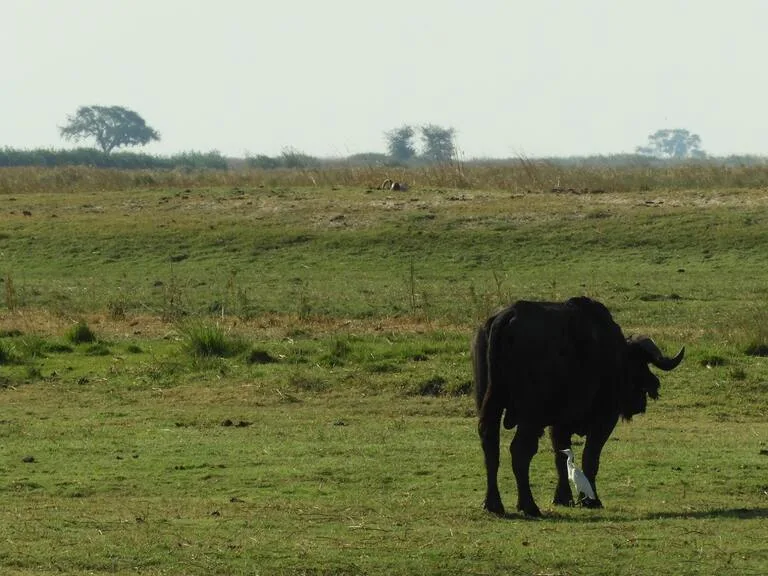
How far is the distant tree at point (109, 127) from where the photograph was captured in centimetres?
12281

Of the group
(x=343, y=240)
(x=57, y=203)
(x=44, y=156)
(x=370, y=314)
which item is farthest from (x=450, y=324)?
(x=44, y=156)

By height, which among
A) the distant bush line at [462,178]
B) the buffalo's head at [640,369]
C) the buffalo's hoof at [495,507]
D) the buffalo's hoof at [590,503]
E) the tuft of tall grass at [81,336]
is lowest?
the buffalo's hoof at [590,503]

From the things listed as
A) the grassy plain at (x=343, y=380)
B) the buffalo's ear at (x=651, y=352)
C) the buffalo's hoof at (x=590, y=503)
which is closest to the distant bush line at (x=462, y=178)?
the grassy plain at (x=343, y=380)

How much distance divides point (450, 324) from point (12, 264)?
504 inches

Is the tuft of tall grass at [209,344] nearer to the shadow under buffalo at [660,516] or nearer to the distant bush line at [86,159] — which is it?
the shadow under buffalo at [660,516]

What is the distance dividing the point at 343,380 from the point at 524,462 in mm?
7219

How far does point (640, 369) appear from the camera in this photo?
1259 centimetres

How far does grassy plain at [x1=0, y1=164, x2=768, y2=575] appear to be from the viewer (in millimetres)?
9953

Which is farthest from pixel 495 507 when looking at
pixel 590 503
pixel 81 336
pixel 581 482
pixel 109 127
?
pixel 109 127

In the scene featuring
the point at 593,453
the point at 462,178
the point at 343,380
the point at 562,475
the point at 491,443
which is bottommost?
the point at 343,380

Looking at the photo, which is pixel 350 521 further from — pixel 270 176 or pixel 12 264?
pixel 270 176

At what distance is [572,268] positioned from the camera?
30000mm

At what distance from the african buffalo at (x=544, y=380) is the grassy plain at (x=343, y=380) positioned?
42 centimetres

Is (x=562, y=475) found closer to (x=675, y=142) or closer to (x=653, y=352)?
(x=653, y=352)
